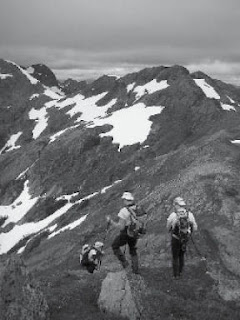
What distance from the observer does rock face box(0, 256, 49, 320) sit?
1259 centimetres

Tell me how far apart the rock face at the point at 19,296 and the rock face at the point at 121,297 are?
212cm

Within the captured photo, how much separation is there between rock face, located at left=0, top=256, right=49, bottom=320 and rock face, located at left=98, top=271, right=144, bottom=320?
2.12 meters

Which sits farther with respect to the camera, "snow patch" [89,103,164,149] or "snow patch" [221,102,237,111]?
"snow patch" [221,102,237,111]

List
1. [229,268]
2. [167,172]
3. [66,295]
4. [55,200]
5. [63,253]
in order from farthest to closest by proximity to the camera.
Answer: [55,200], [167,172], [63,253], [229,268], [66,295]

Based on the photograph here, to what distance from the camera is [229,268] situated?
2266 cm

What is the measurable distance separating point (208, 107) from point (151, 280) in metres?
81.3

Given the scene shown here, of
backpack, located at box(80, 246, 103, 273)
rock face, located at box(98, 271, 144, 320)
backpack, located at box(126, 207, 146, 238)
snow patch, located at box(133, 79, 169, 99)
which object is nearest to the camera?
rock face, located at box(98, 271, 144, 320)

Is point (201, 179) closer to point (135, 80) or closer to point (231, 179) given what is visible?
point (231, 179)

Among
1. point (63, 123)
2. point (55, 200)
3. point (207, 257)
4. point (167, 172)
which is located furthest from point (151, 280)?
point (63, 123)

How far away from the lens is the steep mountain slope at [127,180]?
62.7ft

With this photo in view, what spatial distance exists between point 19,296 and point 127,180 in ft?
147

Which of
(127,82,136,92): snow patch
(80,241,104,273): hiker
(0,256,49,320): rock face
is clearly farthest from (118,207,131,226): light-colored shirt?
(127,82,136,92): snow patch

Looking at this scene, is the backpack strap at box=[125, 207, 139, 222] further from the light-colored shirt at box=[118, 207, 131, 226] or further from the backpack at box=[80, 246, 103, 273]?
the backpack at box=[80, 246, 103, 273]

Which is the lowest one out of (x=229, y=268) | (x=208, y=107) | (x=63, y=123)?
(x=63, y=123)
